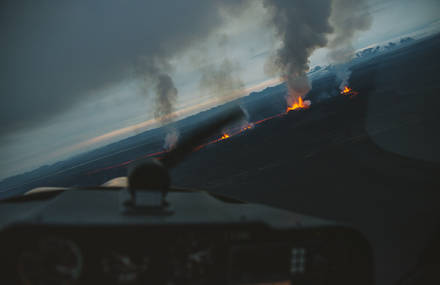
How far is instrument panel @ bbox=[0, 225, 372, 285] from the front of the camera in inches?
61.2

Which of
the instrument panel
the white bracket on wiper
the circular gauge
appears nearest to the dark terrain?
the instrument panel

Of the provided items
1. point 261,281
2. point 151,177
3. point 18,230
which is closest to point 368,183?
point 261,281

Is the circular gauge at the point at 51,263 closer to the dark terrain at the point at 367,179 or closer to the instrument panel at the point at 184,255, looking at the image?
the instrument panel at the point at 184,255

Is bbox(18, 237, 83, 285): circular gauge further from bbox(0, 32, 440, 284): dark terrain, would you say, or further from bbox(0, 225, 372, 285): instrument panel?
bbox(0, 32, 440, 284): dark terrain

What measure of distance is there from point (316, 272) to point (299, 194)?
A: 21.2ft

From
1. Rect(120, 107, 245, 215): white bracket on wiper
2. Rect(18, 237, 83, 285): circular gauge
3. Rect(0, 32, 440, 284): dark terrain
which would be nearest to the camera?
Rect(18, 237, 83, 285): circular gauge

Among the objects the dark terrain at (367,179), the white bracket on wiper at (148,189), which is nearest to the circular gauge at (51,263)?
the white bracket on wiper at (148,189)

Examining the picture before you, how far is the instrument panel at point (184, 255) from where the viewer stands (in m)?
1.56

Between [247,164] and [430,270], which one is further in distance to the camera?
[247,164]

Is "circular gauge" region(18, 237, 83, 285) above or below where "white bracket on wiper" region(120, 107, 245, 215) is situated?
below

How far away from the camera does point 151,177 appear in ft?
6.96

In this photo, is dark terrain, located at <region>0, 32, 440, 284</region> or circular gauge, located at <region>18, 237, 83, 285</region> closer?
circular gauge, located at <region>18, 237, 83, 285</region>

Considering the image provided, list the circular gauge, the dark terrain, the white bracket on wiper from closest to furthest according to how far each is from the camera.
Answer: the circular gauge, the white bracket on wiper, the dark terrain

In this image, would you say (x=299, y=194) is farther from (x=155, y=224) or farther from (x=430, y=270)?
(x=155, y=224)
